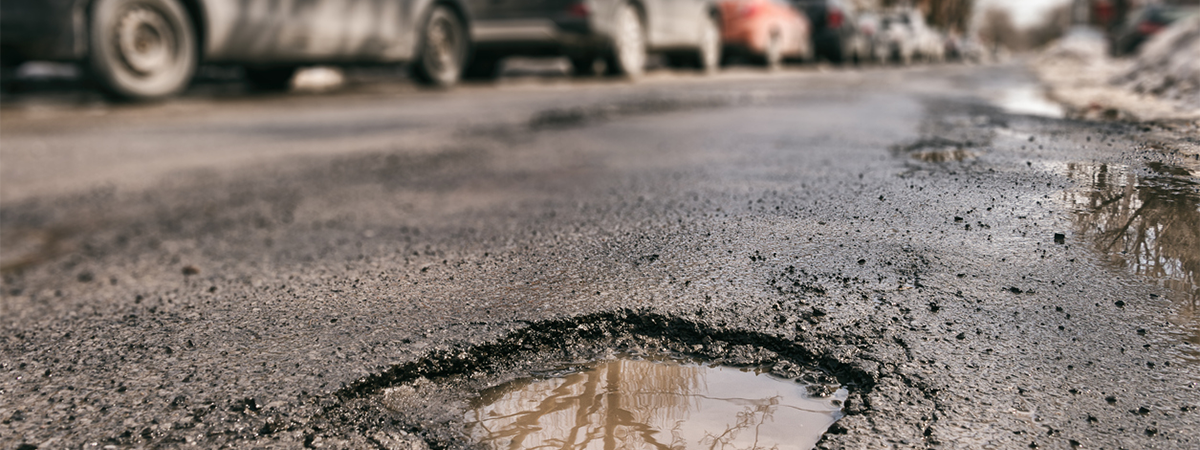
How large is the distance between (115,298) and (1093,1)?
9024cm

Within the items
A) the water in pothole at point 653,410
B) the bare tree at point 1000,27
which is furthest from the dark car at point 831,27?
the bare tree at point 1000,27

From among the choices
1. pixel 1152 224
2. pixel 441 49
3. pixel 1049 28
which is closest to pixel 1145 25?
pixel 441 49

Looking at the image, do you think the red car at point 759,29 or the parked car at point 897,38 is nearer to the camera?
the red car at point 759,29

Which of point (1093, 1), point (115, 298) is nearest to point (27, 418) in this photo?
point (115, 298)

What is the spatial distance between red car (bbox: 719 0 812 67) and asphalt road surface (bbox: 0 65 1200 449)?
28.1ft

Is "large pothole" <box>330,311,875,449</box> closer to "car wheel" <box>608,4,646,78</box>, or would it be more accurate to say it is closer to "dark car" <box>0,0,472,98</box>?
"dark car" <box>0,0,472,98</box>

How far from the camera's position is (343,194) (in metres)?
3.59

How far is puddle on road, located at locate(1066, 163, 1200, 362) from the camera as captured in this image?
1700 mm

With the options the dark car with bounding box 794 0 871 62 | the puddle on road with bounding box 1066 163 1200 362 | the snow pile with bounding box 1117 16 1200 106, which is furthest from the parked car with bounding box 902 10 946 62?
the puddle on road with bounding box 1066 163 1200 362

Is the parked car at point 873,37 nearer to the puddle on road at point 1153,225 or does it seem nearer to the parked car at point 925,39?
the parked car at point 925,39

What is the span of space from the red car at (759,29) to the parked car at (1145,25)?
8122 millimetres

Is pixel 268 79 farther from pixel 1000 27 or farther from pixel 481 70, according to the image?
pixel 1000 27

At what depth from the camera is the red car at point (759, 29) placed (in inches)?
472

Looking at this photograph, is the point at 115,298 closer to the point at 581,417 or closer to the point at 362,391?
the point at 362,391
